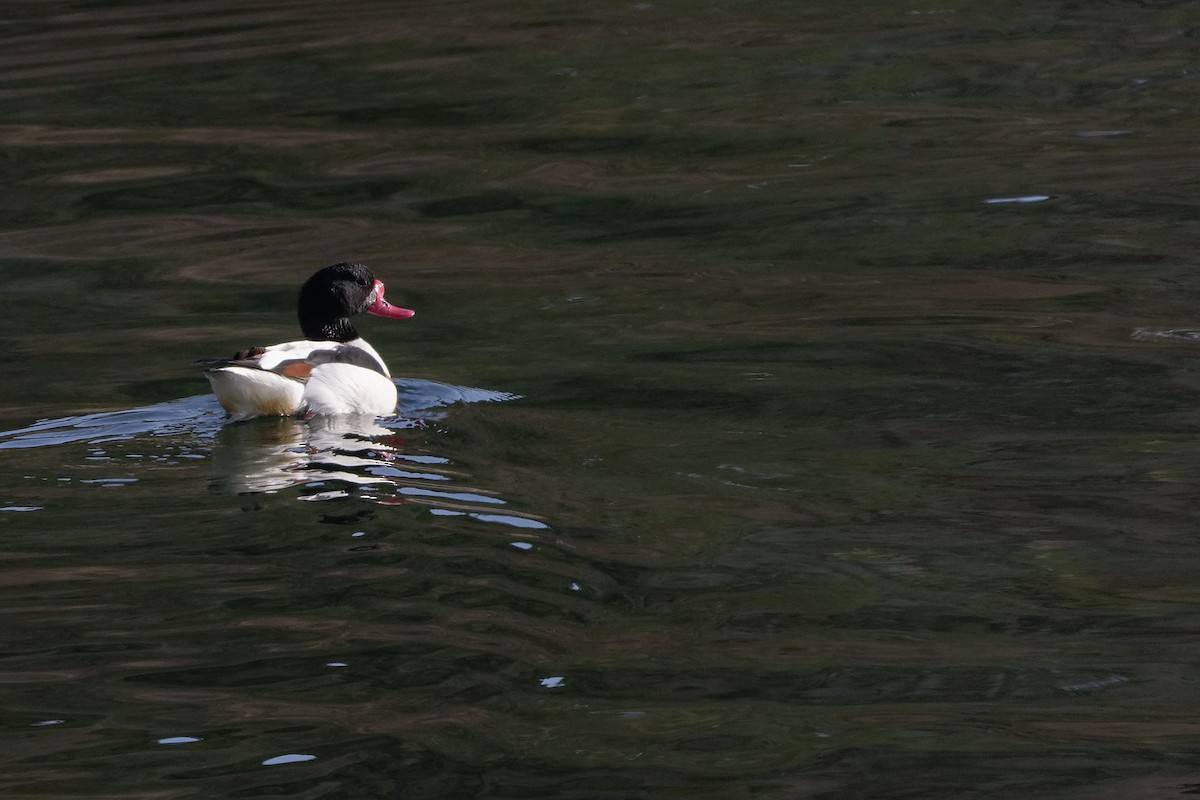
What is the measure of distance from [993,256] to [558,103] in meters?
5.42

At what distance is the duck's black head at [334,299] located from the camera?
9391 millimetres

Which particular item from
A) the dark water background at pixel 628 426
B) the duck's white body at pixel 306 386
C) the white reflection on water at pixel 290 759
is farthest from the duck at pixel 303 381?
the white reflection on water at pixel 290 759

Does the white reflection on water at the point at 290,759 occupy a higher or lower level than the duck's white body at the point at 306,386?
lower

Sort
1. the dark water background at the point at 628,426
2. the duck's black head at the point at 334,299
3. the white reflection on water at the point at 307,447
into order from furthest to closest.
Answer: the duck's black head at the point at 334,299, the white reflection on water at the point at 307,447, the dark water background at the point at 628,426

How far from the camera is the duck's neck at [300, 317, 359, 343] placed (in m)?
9.41

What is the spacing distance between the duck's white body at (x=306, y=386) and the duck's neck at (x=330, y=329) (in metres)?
0.71

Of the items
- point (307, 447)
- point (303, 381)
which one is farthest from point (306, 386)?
point (307, 447)

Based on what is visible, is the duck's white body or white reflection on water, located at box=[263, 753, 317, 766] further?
the duck's white body

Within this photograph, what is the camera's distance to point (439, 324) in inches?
416

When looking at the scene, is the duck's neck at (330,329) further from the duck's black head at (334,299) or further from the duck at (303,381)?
the duck at (303,381)

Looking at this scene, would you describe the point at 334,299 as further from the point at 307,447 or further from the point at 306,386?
the point at 307,447

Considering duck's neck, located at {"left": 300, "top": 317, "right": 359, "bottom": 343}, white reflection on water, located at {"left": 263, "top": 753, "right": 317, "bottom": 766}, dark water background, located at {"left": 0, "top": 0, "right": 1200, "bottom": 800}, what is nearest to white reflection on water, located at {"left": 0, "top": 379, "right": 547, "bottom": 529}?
dark water background, located at {"left": 0, "top": 0, "right": 1200, "bottom": 800}

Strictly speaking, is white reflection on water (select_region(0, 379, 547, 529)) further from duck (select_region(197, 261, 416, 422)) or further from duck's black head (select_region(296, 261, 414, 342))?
duck's black head (select_region(296, 261, 414, 342))

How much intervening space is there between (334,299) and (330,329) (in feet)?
0.50
